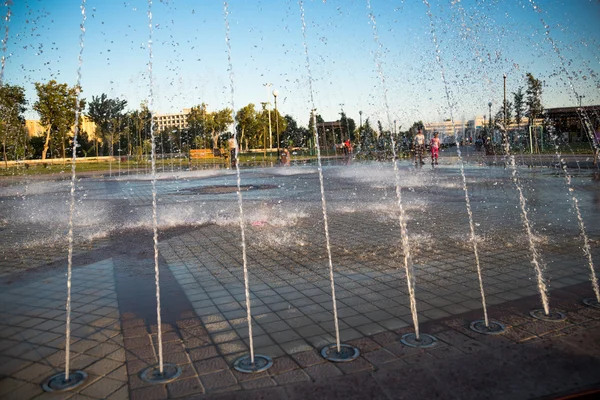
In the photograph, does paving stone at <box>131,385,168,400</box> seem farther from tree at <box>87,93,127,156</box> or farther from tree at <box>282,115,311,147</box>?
tree at <box>282,115,311,147</box>

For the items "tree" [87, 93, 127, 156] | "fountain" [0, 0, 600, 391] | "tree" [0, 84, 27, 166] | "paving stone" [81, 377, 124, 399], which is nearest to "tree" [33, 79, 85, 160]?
"tree" [0, 84, 27, 166]

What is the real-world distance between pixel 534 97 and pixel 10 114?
4840 cm

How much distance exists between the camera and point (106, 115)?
217 feet

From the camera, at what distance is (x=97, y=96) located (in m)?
67.2

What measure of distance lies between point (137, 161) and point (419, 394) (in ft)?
150

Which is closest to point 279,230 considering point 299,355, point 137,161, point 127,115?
point 299,355

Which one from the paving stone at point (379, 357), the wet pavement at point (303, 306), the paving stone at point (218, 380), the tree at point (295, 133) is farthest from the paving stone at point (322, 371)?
the tree at point (295, 133)

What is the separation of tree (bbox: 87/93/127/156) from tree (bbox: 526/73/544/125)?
5356 cm

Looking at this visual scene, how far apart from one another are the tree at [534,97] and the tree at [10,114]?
44.4 meters

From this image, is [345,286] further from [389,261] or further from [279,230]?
[279,230]

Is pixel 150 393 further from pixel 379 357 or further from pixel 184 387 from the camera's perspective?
pixel 379 357

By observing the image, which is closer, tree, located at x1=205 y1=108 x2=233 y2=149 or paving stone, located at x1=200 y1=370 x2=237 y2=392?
paving stone, located at x1=200 y1=370 x2=237 y2=392

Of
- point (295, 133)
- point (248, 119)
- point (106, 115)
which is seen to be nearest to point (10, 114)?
point (106, 115)

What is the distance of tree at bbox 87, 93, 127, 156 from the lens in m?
64.3
